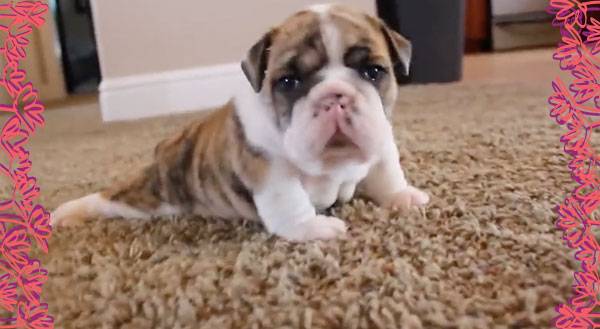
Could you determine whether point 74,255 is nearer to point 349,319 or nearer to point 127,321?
point 127,321

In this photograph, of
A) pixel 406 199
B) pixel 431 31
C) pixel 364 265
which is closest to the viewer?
pixel 364 265

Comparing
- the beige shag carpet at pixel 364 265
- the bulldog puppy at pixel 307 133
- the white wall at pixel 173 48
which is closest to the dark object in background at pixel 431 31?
the white wall at pixel 173 48

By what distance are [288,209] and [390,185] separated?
0.18 metres

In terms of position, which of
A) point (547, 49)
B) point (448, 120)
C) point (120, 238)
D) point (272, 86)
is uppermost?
point (272, 86)

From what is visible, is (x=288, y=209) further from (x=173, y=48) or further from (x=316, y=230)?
(x=173, y=48)

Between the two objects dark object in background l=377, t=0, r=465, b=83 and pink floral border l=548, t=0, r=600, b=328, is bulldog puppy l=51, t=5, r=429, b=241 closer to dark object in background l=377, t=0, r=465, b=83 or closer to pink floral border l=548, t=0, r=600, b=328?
pink floral border l=548, t=0, r=600, b=328

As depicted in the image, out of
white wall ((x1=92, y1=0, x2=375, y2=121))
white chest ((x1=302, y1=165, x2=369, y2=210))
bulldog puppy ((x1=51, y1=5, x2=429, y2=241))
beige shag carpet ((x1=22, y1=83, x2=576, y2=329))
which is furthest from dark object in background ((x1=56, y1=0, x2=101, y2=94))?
white chest ((x1=302, y1=165, x2=369, y2=210))

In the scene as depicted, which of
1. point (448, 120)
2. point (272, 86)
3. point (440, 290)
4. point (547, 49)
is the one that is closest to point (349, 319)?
point (440, 290)

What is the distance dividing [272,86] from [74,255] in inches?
13.2

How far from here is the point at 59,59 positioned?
2908 mm

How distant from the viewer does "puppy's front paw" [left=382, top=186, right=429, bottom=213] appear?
2.96 ft

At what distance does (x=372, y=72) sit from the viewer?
843mm

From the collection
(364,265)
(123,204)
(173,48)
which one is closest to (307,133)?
(364,265)

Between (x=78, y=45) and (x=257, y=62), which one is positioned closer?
(x=257, y=62)
